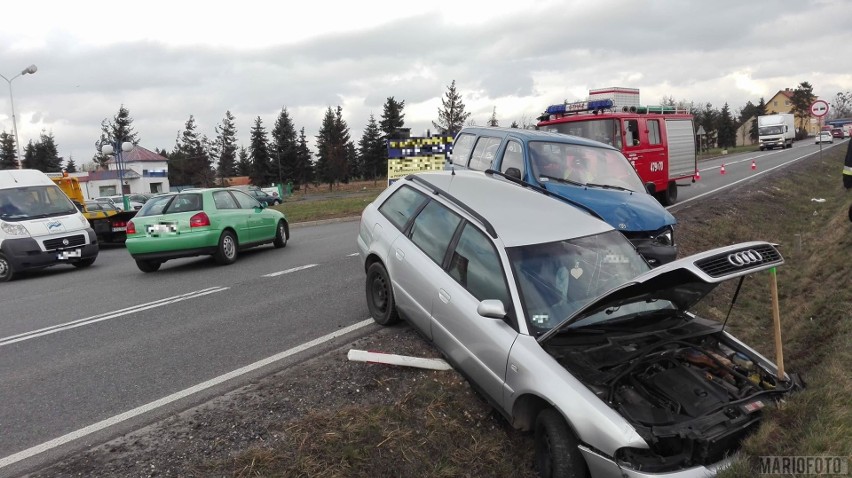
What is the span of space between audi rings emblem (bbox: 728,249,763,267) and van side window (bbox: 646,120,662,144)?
39.7 feet

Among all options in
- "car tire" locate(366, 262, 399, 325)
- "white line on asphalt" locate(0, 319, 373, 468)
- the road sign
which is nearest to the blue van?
"car tire" locate(366, 262, 399, 325)

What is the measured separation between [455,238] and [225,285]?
533 centimetres

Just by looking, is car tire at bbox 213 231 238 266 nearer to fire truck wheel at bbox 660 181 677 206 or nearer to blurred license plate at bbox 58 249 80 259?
blurred license plate at bbox 58 249 80 259

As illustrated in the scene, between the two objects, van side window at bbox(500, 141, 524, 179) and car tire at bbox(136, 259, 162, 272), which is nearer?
van side window at bbox(500, 141, 524, 179)

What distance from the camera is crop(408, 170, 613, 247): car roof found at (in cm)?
482

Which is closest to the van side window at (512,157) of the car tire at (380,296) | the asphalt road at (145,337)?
the asphalt road at (145,337)

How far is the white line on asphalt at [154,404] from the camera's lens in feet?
13.1

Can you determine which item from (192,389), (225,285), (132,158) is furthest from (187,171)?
(192,389)

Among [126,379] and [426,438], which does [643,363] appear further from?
[126,379]

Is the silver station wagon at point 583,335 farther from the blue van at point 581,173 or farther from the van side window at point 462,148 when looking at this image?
the van side window at point 462,148

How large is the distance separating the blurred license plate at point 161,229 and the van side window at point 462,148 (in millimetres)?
5062

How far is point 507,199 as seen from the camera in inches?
221

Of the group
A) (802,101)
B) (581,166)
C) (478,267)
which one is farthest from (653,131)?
(802,101)

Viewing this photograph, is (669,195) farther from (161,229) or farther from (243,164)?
(243,164)
